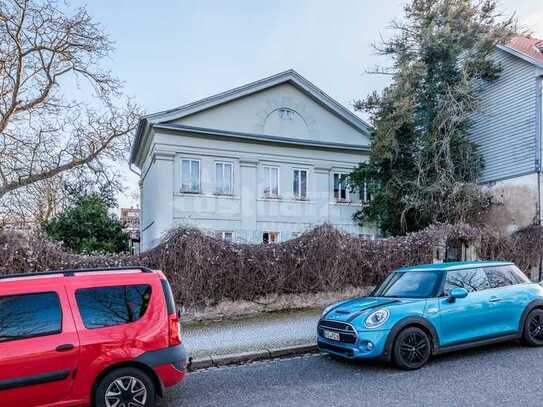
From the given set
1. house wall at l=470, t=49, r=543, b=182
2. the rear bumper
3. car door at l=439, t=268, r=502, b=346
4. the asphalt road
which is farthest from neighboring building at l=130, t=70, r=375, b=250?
the rear bumper

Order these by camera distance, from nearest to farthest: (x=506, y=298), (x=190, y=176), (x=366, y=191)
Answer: (x=506, y=298) < (x=190, y=176) < (x=366, y=191)

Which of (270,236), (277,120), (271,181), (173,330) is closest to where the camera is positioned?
(173,330)

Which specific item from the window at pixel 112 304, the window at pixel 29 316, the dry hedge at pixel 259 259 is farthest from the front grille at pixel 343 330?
the dry hedge at pixel 259 259

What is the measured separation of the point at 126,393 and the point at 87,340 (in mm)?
731

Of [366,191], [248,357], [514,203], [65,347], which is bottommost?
[248,357]

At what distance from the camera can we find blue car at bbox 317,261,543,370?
6.35 metres

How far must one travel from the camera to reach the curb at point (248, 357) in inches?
280

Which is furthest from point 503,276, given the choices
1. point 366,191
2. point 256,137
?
point 256,137

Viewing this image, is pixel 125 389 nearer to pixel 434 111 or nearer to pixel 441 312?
pixel 441 312

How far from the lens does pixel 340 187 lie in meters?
22.6

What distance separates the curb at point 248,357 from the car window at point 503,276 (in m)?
3.29

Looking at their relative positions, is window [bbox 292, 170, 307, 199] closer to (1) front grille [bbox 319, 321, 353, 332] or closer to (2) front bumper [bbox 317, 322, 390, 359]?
(1) front grille [bbox 319, 321, 353, 332]

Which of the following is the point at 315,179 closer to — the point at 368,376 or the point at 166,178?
the point at 166,178

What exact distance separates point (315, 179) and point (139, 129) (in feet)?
28.8
